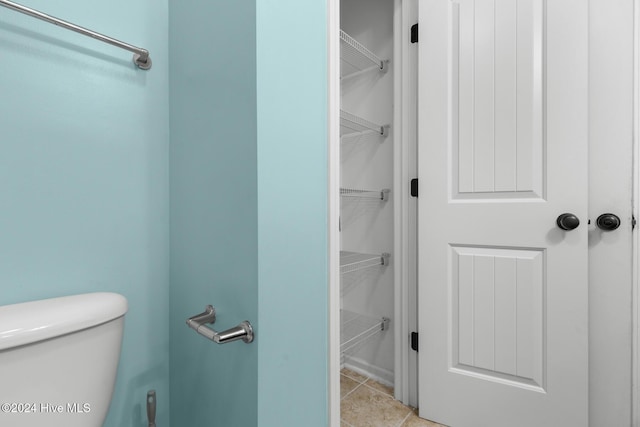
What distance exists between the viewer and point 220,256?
2.46ft

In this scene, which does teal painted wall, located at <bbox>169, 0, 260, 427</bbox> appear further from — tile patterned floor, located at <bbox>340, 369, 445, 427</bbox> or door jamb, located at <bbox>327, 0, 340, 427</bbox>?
tile patterned floor, located at <bbox>340, 369, 445, 427</bbox>

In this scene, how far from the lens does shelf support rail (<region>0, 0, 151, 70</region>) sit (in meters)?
0.60

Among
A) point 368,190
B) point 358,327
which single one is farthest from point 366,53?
point 358,327

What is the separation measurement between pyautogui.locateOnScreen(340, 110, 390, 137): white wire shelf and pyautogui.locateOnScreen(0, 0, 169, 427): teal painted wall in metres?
0.82

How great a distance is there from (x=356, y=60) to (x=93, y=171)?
4.44 ft

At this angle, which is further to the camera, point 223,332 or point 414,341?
point 414,341

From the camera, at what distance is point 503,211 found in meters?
1.20

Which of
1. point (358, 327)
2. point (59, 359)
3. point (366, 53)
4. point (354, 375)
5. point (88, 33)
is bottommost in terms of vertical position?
point (354, 375)

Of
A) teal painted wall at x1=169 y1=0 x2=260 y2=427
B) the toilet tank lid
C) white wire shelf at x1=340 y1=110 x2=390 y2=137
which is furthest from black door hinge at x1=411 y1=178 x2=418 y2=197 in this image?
the toilet tank lid

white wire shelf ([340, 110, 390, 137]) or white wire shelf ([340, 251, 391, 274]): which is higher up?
white wire shelf ([340, 110, 390, 137])

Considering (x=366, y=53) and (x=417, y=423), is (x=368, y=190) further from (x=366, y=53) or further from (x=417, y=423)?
(x=417, y=423)

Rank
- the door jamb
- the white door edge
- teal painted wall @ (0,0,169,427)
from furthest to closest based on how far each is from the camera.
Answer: the white door edge → the door jamb → teal painted wall @ (0,0,169,427)

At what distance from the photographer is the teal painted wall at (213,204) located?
27.0 inches

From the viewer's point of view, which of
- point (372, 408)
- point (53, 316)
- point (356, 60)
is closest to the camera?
point (53, 316)
